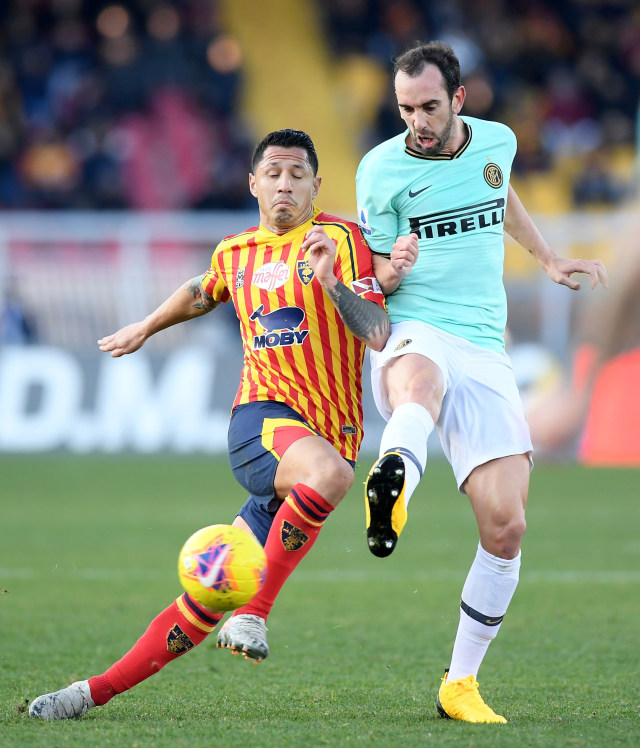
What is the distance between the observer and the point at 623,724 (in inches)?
165

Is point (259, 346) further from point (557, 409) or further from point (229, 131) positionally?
point (229, 131)

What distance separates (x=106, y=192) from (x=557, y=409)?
23.2 ft

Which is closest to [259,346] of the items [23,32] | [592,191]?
[592,191]

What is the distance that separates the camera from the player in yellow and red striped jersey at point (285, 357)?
427 cm

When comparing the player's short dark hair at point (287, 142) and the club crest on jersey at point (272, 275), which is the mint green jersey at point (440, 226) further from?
the club crest on jersey at point (272, 275)

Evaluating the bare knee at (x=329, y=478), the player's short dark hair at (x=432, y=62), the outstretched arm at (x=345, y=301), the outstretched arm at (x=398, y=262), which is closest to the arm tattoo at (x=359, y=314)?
the outstretched arm at (x=345, y=301)

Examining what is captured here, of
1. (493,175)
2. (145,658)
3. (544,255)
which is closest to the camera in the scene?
(145,658)

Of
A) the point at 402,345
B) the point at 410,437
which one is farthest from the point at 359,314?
the point at 410,437

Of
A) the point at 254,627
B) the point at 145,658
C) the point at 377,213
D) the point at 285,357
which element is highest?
the point at 377,213

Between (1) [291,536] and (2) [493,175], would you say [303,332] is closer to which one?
(1) [291,536]

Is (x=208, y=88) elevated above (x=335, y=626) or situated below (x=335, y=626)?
above

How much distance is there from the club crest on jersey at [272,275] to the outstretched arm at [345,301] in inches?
9.2

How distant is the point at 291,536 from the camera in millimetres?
4344

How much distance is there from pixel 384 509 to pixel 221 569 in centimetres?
56
